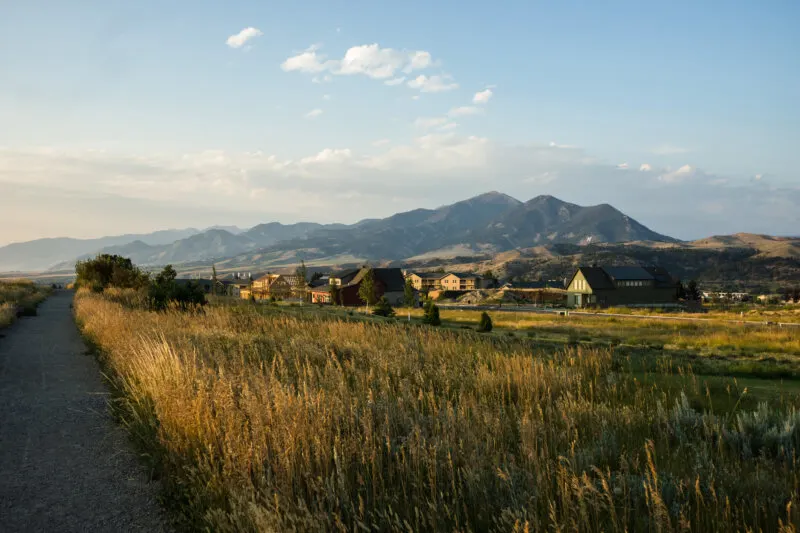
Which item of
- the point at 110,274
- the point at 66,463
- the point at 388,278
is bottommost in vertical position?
the point at 388,278

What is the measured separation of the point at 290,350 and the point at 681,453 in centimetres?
819

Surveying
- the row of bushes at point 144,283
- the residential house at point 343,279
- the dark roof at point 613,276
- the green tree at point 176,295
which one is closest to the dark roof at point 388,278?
the residential house at point 343,279

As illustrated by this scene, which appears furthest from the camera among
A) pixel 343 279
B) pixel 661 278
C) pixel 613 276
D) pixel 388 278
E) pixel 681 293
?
pixel 343 279

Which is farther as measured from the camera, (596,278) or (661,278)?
(661,278)

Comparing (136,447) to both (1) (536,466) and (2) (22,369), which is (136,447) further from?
(2) (22,369)

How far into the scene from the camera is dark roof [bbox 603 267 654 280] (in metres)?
82.4

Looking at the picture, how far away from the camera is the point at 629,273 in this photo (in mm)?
83562

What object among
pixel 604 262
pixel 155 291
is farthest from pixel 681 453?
pixel 604 262

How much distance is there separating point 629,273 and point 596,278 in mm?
7000

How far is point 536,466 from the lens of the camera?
4512mm

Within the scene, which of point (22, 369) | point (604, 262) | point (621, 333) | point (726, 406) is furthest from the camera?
point (604, 262)

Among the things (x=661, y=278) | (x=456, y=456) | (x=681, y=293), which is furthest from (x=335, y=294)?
(x=456, y=456)

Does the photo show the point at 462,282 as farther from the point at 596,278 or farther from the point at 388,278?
the point at 596,278

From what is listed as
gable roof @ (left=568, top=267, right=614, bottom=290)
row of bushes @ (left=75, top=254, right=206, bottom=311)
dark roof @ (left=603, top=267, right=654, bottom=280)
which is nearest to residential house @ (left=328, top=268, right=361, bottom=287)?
row of bushes @ (left=75, top=254, right=206, bottom=311)
